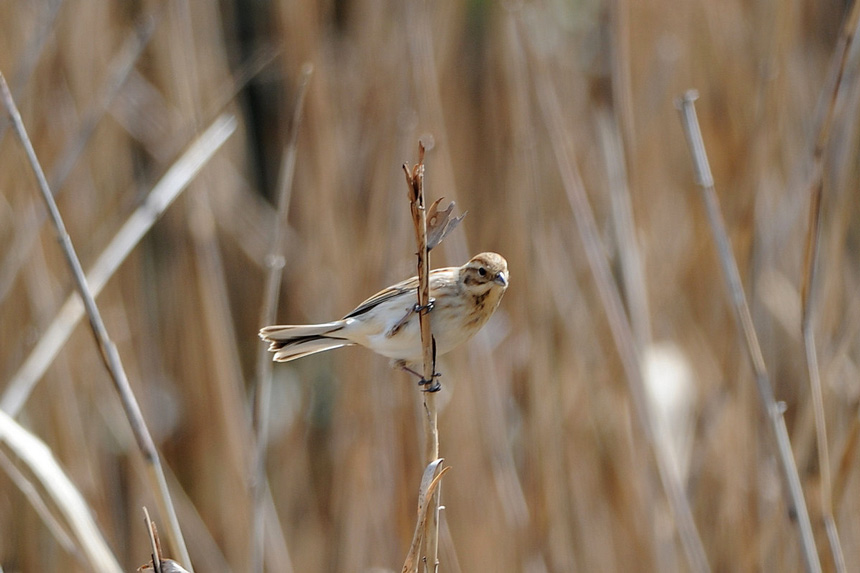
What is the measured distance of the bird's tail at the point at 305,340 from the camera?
6.00ft

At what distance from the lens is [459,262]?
90.4 inches

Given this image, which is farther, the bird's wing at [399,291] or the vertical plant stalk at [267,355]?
the bird's wing at [399,291]

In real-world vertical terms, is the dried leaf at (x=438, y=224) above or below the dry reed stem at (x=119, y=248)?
below

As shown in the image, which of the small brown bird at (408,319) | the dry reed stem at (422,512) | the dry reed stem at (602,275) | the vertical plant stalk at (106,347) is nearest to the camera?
the dry reed stem at (422,512)

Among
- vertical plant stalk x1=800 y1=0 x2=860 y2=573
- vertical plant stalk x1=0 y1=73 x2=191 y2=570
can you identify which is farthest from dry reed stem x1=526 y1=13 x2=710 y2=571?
vertical plant stalk x1=0 y1=73 x2=191 y2=570

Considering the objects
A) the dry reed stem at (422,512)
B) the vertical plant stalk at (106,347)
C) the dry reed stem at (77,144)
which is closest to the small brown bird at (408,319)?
the vertical plant stalk at (106,347)

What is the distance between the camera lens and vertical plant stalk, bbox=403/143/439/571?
1156mm

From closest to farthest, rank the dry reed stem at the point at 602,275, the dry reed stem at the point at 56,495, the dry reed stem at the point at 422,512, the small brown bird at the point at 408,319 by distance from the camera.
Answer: the dry reed stem at the point at 422,512
the dry reed stem at the point at 56,495
the small brown bird at the point at 408,319
the dry reed stem at the point at 602,275

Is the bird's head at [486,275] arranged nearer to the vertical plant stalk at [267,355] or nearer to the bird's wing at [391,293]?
the bird's wing at [391,293]

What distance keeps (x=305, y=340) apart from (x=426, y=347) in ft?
1.94

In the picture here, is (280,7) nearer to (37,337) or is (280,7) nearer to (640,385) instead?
(37,337)

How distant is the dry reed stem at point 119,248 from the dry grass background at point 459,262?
19 centimetres

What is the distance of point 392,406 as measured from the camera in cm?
238

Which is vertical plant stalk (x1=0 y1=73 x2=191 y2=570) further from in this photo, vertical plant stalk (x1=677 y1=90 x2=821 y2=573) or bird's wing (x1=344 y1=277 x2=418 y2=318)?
vertical plant stalk (x1=677 y1=90 x2=821 y2=573)
